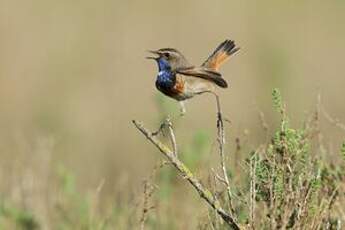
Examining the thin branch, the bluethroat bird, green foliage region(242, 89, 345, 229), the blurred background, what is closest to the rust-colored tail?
the bluethroat bird

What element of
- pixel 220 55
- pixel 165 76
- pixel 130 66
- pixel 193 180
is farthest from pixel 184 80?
pixel 130 66

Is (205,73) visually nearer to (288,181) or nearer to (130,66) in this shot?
(288,181)

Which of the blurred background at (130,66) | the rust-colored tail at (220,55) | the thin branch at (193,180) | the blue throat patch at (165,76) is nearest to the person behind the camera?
the thin branch at (193,180)

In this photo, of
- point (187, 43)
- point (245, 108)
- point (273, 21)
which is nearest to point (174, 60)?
point (245, 108)

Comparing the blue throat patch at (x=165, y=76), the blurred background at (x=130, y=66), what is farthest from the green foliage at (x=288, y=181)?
the blurred background at (x=130, y=66)

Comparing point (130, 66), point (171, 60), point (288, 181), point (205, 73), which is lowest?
point (288, 181)

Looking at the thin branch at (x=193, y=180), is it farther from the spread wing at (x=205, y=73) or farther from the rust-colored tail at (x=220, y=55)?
the rust-colored tail at (x=220, y=55)

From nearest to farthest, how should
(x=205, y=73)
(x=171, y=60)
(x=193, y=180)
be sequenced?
(x=193, y=180)
(x=205, y=73)
(x=171, y=60)

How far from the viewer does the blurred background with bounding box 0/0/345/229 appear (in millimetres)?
8391

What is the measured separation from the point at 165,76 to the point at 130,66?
15.6 feet

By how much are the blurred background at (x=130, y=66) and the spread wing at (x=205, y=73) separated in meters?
2.83

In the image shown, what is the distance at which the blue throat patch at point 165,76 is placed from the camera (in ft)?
15.1

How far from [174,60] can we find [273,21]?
215 inches

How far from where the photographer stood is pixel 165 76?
464cm
